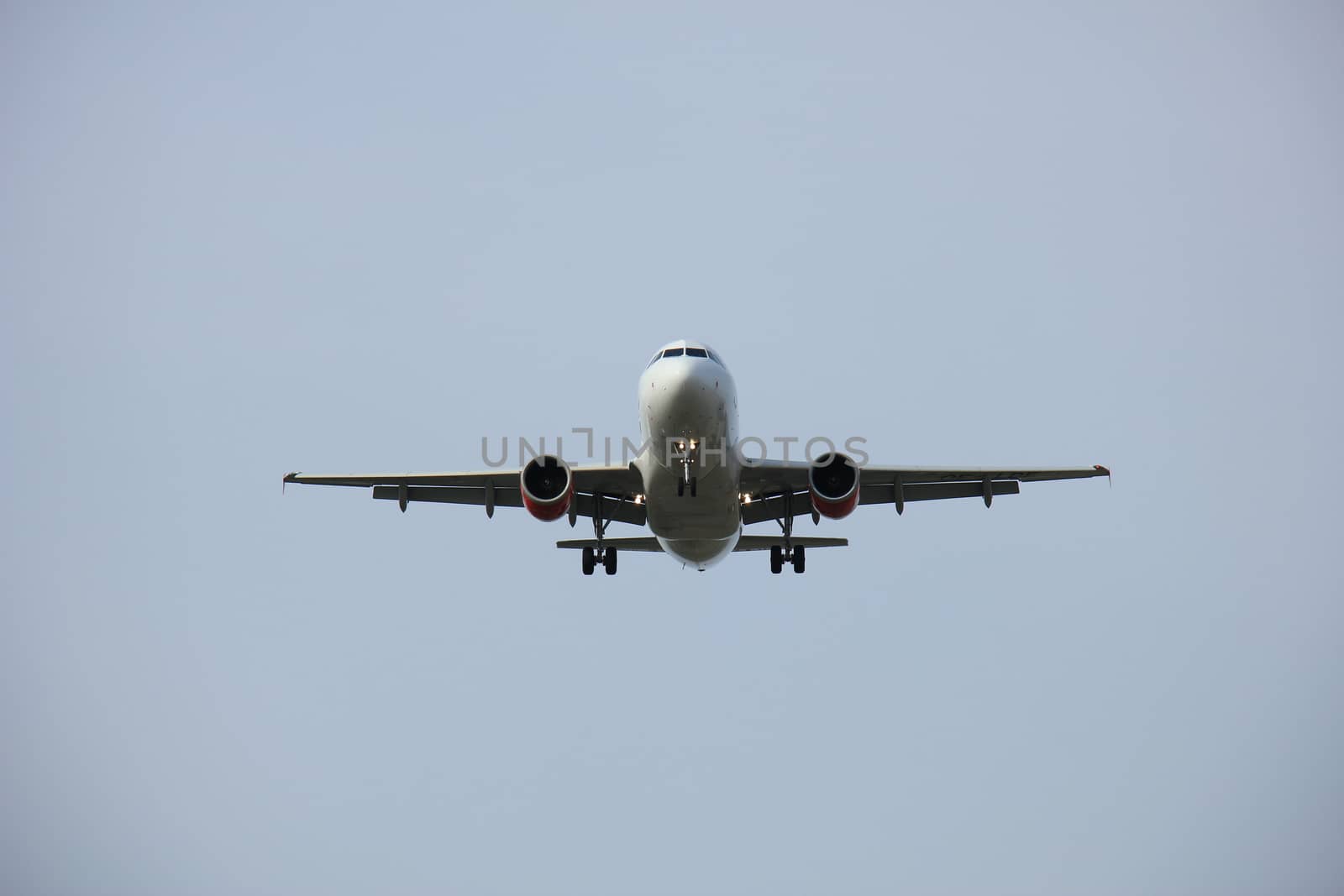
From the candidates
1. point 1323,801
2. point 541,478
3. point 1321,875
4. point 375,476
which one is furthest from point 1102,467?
point 1323,801

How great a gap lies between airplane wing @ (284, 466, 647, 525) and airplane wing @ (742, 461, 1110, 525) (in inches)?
120

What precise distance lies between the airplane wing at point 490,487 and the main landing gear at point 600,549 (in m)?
0.07

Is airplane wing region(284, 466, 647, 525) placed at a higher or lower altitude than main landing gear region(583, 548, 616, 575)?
higher

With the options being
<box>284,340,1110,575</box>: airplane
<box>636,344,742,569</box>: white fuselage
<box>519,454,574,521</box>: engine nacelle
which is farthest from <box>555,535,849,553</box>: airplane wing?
<box>519,454,574,521</box>: engine nacelle

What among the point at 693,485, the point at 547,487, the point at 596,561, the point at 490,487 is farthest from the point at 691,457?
the point at 596,561

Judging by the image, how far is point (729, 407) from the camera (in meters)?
25.7

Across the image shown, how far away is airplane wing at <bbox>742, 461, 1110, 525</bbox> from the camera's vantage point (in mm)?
29000

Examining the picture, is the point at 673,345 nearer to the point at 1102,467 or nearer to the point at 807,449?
the point at 807,449

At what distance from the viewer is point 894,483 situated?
30.5m

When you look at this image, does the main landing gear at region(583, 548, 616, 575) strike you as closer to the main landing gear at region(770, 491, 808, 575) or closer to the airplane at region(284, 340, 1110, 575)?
the airplane at region(284, 340, 1110, 575)

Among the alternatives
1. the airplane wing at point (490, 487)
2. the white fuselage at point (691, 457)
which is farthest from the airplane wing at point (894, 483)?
the airplane wing at point (490, 487)

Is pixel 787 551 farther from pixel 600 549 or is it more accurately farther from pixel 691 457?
pixel 691 457

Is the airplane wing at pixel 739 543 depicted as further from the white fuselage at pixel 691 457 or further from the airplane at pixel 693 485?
the white fuselage at pixel 691 457

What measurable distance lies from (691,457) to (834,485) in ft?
11.4
